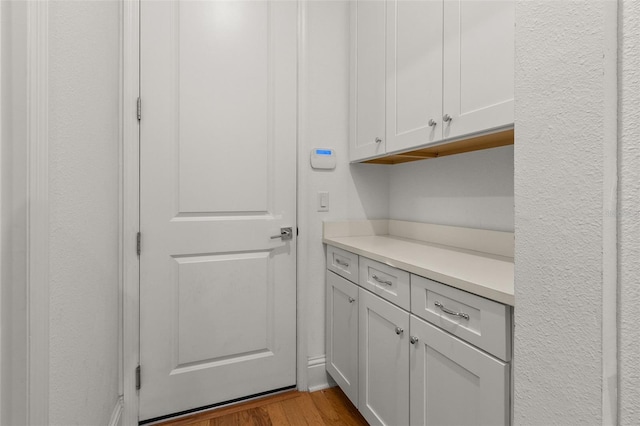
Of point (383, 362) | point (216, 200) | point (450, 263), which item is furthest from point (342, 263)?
point (216, 200)

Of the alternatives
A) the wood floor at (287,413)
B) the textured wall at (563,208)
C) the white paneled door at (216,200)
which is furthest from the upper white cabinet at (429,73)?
the wood floor at (287,413)

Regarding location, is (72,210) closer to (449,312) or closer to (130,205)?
(130,205)

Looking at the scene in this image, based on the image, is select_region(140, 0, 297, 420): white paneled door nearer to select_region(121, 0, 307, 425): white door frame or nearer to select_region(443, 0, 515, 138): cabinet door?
select_region(121, 0, 307, 425): white door frame

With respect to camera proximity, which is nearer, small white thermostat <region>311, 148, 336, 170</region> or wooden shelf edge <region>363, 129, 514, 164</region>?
wooden shelf edge <region>363, 129, 514, 164</region>

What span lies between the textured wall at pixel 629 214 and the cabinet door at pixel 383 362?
29.5 inches

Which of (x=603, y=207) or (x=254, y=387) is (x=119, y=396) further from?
(x=603, y=207)

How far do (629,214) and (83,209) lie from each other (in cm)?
131

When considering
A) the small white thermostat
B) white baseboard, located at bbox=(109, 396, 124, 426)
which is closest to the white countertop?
the small white thermostat

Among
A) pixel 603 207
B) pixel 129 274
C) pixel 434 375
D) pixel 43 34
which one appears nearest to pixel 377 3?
pixel 43 34

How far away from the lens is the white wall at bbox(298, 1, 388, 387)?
5.86 ft

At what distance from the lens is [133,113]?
1.48 meters

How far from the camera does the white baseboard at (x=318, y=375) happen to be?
1.80m

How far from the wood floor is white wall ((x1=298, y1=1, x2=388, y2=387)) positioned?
0.47 feet

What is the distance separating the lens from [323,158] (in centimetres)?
183
